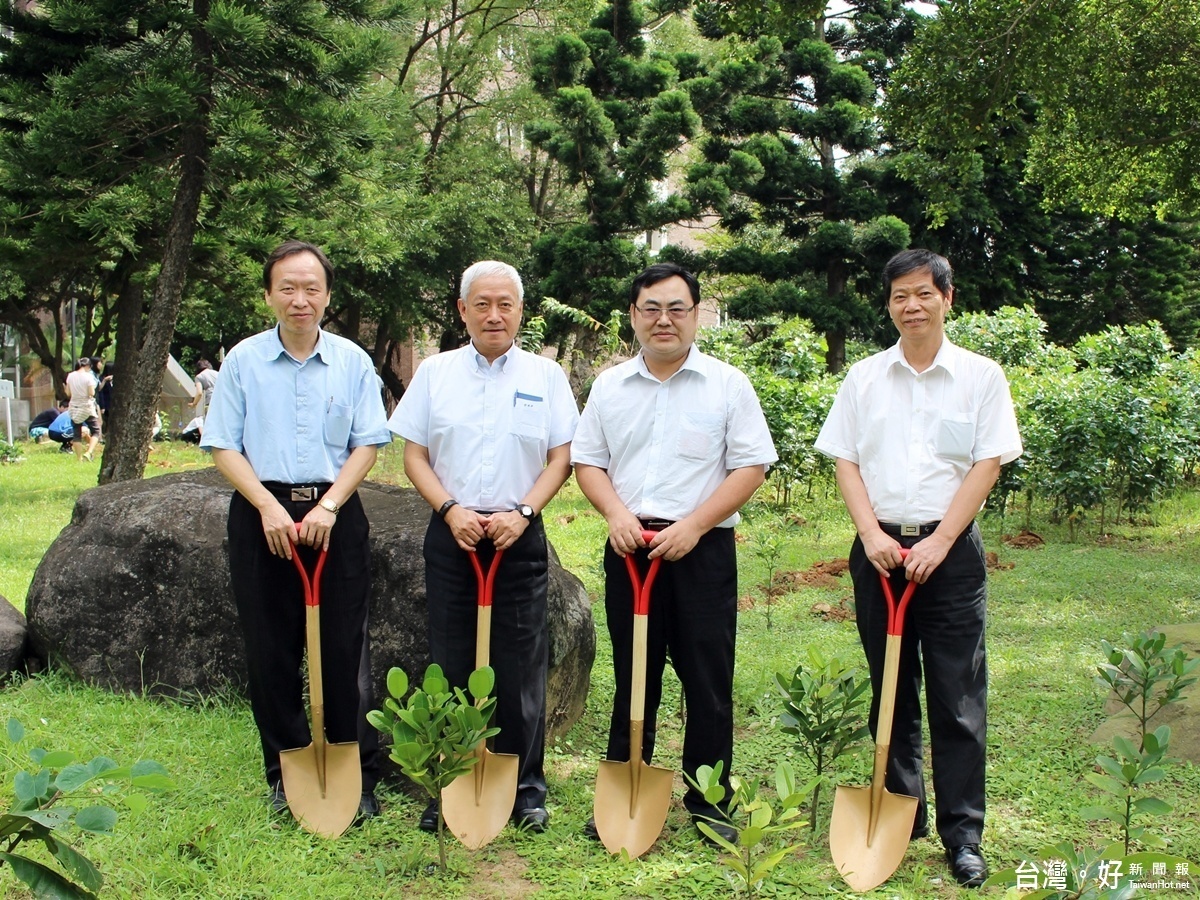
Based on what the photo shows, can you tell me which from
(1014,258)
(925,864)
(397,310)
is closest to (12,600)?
(925,864)

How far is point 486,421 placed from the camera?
3.34 m

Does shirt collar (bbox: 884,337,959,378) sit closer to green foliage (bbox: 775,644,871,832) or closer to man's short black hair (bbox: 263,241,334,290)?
green foliage (bbox: 775,644,871,832)

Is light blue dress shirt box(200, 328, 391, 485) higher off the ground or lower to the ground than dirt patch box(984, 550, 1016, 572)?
higher

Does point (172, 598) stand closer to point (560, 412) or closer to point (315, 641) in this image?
point (315, 641)

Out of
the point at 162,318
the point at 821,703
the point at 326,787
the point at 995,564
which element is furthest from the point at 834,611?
the point at 162,318

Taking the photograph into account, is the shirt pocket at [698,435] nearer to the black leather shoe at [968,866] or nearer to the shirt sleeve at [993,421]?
the shirt sleeve at [993,421]

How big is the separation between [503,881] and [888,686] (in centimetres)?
122

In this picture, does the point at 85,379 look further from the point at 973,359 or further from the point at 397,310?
the point at 973,359

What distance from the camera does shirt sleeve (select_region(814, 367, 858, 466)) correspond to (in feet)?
10.7

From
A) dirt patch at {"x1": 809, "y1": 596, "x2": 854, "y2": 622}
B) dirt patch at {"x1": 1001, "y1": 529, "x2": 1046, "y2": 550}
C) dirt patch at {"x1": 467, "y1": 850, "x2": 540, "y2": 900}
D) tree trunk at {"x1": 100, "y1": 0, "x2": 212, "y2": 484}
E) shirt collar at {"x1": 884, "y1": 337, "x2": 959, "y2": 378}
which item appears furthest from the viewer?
tree trunk at {"x1": 100, "y1": 0, "x2": 212, "y2": 484}

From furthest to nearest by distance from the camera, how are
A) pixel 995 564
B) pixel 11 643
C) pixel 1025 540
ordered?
pixel 1025 540 < pixel 995 564 < pixel 11 643

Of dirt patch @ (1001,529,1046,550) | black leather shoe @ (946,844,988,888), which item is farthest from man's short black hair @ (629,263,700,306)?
dirt patch @ (1001,529,1046,550)

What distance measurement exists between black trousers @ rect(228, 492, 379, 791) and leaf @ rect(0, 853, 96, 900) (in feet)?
4.05

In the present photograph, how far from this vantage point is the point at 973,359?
315 cm
